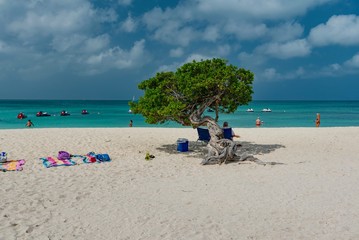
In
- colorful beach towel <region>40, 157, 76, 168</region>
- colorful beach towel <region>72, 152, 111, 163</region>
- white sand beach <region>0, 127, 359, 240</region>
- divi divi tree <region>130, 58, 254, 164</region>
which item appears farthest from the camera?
divi divi tree <region>130, 58, 254, 164</region>

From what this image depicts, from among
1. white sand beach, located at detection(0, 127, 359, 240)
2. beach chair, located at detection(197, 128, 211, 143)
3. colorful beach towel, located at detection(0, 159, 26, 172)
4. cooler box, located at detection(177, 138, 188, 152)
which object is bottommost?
white sand beach, located at detection(0, 127, 359, 240)

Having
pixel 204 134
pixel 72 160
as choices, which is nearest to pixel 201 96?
pixel 204 134

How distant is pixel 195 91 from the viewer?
1307 cm

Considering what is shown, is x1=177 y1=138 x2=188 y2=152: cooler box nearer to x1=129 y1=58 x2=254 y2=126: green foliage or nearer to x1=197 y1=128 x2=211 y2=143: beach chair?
x1=197 y1=128 x2=211 y2=143: beach chair

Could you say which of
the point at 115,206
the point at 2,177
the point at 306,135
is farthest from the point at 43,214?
the point at 306,135

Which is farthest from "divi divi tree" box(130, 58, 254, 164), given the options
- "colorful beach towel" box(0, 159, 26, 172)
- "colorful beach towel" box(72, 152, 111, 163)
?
"colorful beach towel" box(0, 159, 26, 172)

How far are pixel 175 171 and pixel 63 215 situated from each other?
479cm

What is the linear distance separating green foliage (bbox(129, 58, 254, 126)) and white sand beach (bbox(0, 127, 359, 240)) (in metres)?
1.96

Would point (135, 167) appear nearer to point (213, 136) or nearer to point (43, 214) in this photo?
point (213, 136)

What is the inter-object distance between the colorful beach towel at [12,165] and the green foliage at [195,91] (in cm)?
491

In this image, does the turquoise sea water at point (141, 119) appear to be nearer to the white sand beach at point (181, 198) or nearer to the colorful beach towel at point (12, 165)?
the white sand beach at point (181, 198)

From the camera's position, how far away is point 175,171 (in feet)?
36.0

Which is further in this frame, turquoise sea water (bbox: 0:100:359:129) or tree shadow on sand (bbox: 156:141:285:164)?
turquoise sea water (bbox: 0:100:359:129)

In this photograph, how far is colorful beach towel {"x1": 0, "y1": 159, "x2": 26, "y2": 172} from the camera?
10.6 metres
